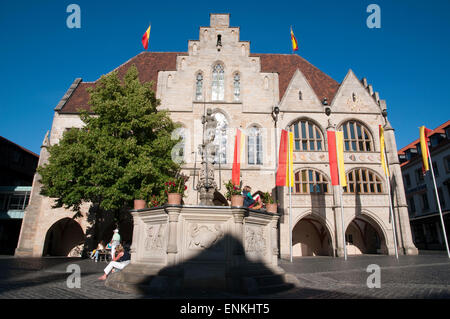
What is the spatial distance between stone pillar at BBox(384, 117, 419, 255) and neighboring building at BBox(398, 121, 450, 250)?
11.0m

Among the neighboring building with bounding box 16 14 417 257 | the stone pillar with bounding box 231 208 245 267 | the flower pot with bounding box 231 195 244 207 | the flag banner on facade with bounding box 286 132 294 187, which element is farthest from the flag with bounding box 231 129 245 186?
the stone pillar with bounding box 231 208 245 267

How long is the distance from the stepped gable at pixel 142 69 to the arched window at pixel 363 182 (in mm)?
17233

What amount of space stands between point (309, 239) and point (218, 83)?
15024mm

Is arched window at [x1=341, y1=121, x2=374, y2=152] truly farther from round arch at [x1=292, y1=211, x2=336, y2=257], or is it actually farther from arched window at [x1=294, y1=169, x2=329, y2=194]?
round arch at [x1=292, y1=211, x2=336, y2=257]

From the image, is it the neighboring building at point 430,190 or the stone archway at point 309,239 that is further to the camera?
the neighboring building at point 430,190

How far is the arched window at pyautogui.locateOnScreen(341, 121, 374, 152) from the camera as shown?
22.5 meters

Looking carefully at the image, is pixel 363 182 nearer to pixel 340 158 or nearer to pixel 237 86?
pixel 340 158

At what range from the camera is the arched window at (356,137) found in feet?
73.8

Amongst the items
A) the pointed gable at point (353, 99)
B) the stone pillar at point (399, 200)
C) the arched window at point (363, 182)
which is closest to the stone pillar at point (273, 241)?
the arched window at point (363, 182)

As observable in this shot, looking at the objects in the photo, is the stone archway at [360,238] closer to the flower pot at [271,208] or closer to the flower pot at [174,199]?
the flower pot at [271,208]

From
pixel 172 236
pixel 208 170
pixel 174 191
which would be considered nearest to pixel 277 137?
pixel 208 170

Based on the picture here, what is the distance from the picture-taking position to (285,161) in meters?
18.8
